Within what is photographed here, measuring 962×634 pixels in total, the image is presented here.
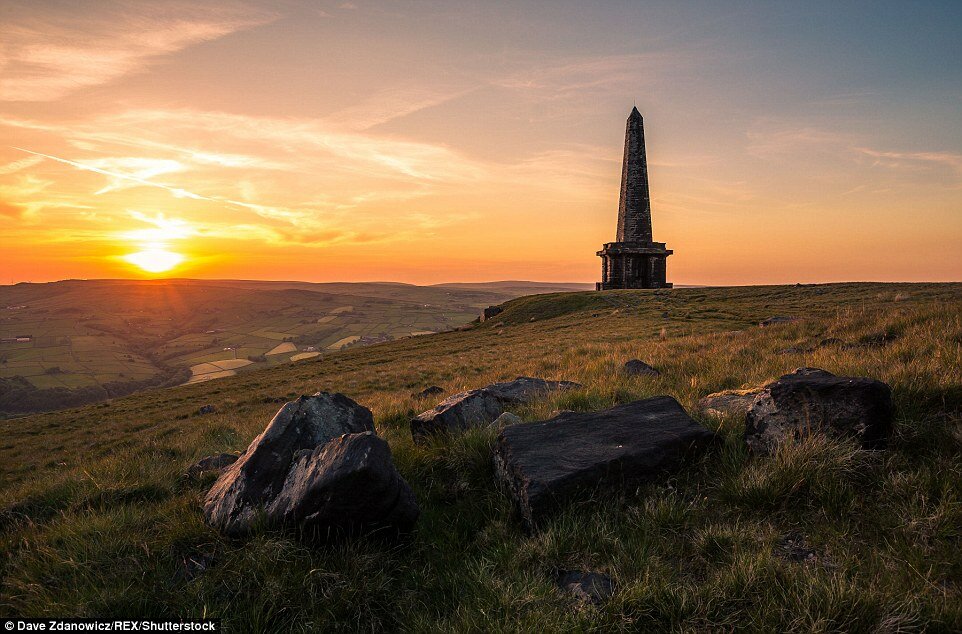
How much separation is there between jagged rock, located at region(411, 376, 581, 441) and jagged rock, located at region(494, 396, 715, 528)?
1429 millimetres

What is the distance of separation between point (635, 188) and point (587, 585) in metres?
48.3

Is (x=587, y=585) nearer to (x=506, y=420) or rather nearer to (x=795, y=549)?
(x=795, y=549)

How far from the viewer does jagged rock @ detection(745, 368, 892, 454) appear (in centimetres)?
419

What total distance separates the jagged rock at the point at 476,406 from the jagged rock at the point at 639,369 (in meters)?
1.45

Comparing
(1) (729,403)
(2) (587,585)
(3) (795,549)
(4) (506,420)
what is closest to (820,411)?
(1) (729,403)

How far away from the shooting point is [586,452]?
4.55 m

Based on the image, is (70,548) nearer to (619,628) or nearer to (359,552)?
(359,552)

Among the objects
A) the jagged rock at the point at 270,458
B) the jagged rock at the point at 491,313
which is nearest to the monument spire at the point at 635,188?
the jagged rock at the point at 491,313

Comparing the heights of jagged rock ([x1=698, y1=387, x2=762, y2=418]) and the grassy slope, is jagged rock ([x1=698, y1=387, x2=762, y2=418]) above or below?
above

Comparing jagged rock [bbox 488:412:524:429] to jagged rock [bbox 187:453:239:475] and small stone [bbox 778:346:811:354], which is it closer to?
jagged rock [bbox 187:453:239:475]

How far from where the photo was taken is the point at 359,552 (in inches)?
150

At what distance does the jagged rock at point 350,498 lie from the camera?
12.6 feet

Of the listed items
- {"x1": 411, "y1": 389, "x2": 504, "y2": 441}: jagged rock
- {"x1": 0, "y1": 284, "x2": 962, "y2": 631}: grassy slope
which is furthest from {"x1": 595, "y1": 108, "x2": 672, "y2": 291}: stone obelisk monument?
{"x1": 411, "y1": 389, "x2": 504, "y2": 441}: jagged rock

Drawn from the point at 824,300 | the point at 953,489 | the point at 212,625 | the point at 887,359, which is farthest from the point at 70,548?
the point at 824,300
